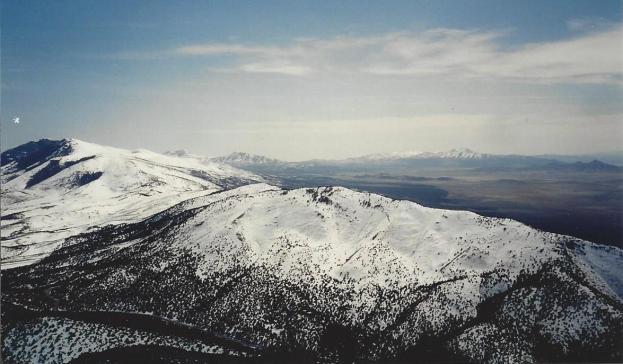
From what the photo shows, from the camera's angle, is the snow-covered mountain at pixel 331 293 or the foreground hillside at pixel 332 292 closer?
the snow-covered mountain at pixel 331 293

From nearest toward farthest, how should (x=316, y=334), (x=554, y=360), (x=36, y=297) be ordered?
(x=554, y=360)
(x=316, y=334)
(x=36, y=297)

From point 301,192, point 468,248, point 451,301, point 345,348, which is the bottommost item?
point 345,348

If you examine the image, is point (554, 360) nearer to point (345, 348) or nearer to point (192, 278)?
point (345, 348)

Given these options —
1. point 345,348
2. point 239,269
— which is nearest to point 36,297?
point 239,269

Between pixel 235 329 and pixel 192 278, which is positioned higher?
pixel 192 278
